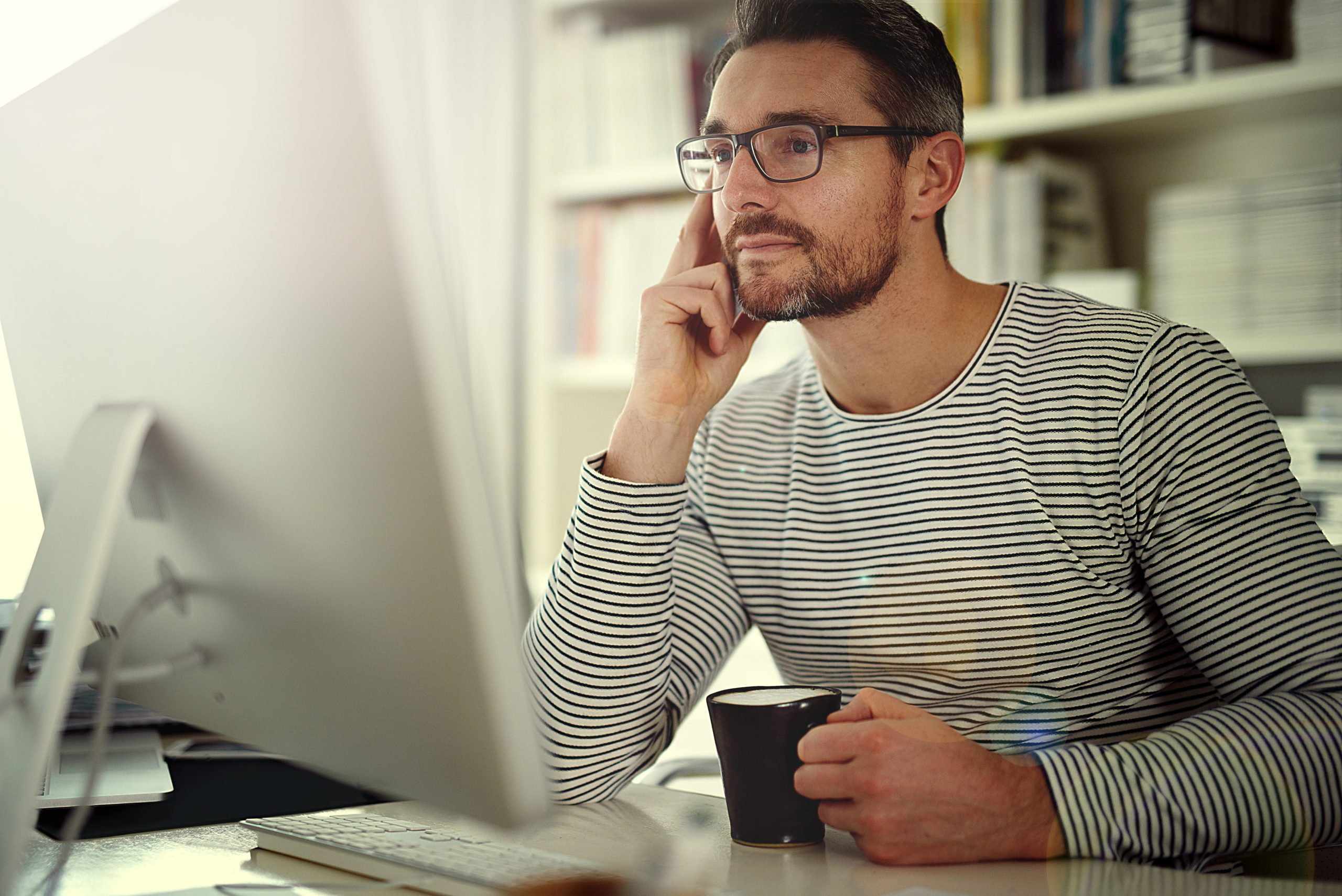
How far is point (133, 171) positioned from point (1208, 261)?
1.55 metres

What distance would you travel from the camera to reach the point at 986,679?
107 cm

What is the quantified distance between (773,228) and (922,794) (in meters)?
0.61

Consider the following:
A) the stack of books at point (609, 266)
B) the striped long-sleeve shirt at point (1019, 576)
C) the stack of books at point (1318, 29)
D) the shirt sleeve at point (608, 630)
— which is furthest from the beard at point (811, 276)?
the stack of books at point (609, 266)

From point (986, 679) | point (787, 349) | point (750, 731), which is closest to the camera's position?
point (750, 731)

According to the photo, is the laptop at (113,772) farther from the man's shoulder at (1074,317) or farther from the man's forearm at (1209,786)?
the man's shoulder at (1074,317)

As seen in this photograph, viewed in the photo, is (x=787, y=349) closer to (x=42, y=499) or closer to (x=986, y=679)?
(x=986, y=679)

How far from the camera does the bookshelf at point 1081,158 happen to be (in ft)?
5.42

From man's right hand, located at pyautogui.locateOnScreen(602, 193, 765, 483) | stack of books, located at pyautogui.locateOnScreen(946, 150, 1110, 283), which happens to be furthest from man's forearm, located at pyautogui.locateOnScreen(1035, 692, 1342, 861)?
stack of books, located at pyautogui.locateOnScreen(946, 150, 1110, 283)

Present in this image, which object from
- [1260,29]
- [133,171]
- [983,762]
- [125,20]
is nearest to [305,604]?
[133,171]

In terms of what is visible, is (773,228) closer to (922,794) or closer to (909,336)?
(909,336)

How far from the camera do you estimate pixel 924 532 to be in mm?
1102

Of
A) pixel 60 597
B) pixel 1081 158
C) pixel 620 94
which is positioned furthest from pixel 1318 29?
pixel 60 597

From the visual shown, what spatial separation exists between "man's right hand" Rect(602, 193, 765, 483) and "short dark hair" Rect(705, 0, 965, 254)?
0.19m

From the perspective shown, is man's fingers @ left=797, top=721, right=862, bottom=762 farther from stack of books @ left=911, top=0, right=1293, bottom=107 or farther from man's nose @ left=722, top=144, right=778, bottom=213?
stack of books @ left=911, top=0, right=1293, bottom=107
